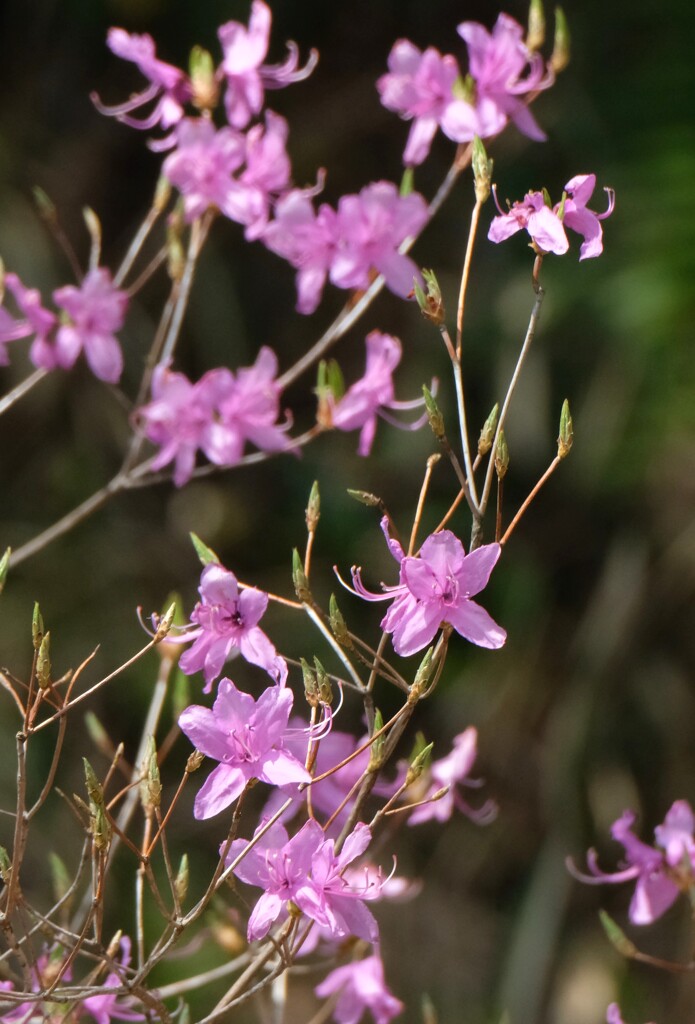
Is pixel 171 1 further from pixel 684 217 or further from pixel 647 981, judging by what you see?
pixel 647 981

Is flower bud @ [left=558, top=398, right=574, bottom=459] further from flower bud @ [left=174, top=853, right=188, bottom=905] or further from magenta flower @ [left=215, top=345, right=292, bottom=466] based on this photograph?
magenta flower @ [left=215, top=345, right=292, bottom=466]

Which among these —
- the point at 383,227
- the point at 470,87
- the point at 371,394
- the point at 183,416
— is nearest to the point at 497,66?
the point at 470,87

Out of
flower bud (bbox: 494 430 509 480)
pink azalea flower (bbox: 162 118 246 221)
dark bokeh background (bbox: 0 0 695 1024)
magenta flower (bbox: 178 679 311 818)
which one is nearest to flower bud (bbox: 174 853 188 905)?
magenta flower (bbox: 178 679 311 818)

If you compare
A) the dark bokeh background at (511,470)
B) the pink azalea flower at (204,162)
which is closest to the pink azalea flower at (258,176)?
the pink azalea flower at (204,162)

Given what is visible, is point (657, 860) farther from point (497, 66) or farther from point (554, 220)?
point (497, 66)

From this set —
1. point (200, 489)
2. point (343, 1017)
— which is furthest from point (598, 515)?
point (343, 1017)
